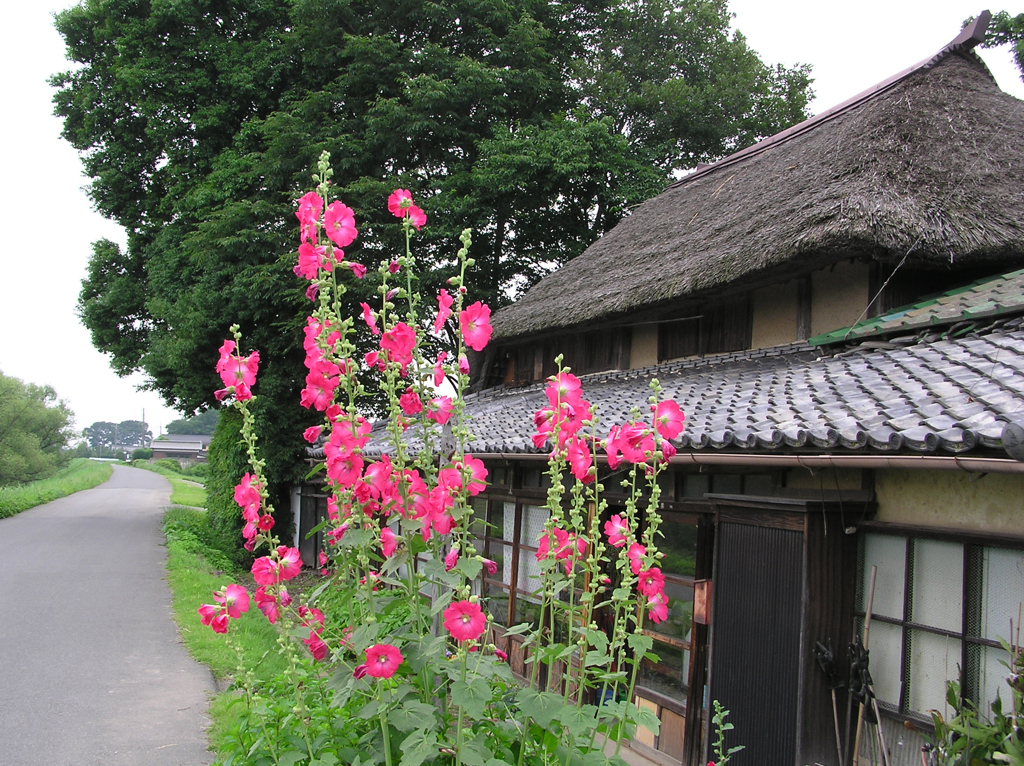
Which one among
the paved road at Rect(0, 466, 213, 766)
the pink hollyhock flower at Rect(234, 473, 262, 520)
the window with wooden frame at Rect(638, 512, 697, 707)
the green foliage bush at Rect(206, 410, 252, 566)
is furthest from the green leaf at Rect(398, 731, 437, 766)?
the green foliage bush at Rect(206, 410, 252, 566)

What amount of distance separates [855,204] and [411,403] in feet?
16.7

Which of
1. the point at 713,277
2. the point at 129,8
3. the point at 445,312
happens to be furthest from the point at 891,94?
the point at 129,8

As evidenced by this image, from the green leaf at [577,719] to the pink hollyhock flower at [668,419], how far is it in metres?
0.77

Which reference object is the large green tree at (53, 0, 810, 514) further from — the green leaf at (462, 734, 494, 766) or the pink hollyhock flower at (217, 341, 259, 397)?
the green leaf at (462, 734, 494, 766)

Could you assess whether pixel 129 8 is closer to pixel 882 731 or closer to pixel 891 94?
pixel 891 94

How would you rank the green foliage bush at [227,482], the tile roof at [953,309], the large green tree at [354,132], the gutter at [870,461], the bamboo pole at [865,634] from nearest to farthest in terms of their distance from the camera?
1. the gutter at [870,461]
2. the bamboo pole at [865,634]
3. the tile roof at [953,309]
4. the large green tree at [354,132]
5. the green foliage bush at [227,482]

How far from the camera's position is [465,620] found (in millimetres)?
1810

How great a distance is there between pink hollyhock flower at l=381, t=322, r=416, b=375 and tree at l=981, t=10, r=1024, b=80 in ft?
51.8

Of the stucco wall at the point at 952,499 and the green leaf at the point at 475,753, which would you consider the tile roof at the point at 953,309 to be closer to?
the stucco wall at the point at 952,499

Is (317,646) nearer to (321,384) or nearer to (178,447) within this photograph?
(321,384)

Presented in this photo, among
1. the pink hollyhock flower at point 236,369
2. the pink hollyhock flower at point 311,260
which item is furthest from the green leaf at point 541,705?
the pink hollyhock flower at point 311,260

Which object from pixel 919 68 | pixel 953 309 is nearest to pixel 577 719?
pixel 953 309

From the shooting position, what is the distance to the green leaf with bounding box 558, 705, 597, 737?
175cm

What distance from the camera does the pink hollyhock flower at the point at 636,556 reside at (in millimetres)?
1954
